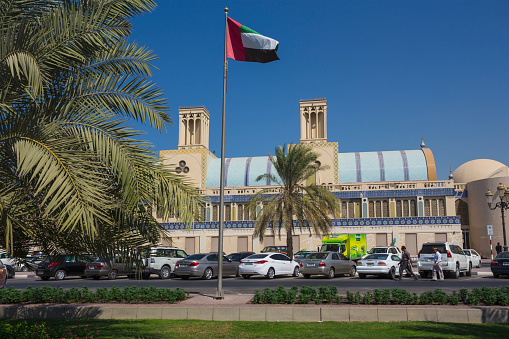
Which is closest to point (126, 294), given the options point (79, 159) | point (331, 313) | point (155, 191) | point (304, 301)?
point (304, 301)

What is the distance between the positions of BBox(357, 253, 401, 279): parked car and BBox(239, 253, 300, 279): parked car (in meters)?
4.14

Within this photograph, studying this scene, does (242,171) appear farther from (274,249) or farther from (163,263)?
(163,263)

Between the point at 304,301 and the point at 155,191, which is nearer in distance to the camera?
the point at 155,191

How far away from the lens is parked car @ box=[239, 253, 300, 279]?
24938 millimetres

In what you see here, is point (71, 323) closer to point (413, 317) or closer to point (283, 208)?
point (413, 317)

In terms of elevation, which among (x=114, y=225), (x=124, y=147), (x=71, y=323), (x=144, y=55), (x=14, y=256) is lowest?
(x=71, y=323)

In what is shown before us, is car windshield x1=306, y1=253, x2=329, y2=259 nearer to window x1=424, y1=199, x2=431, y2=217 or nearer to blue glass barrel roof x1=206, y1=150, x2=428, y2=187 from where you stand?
window x1=424, y1=199, x2=431, y2=217

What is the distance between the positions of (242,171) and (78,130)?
51042mm

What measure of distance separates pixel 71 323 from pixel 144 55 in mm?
6291

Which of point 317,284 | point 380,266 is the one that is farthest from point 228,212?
point 317,284

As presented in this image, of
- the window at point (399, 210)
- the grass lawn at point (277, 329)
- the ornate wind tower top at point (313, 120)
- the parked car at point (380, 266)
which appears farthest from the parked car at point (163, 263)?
the ornate wind tower top at point (313, 120)

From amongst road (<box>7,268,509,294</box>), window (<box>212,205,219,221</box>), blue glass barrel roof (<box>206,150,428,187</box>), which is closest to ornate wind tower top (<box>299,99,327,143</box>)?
blue glass barrel roof (<box>206,150,428,187</box>)

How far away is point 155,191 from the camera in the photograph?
7258mm

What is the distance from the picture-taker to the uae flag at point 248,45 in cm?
1298
